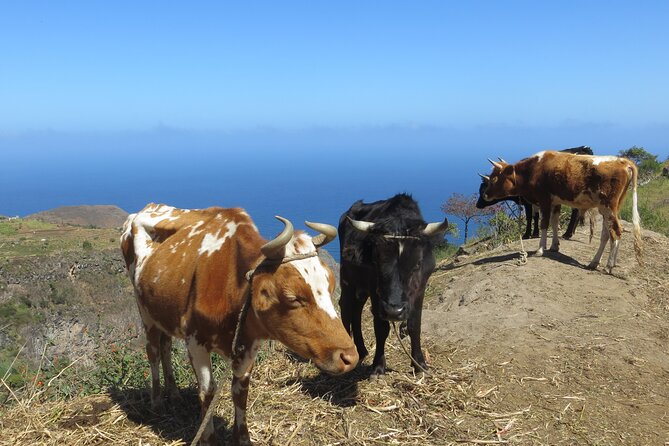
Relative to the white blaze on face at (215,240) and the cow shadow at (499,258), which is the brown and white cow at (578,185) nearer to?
the cow shadow at (499,258)

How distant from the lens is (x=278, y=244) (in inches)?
134

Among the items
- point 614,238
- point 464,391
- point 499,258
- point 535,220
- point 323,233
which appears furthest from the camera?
point 535,220

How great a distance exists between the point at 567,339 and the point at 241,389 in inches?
188

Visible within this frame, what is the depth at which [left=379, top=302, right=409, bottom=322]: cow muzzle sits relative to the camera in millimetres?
5074

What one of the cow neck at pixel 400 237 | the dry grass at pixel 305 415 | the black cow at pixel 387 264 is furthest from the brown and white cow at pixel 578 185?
the cow neck at pixel 400 237

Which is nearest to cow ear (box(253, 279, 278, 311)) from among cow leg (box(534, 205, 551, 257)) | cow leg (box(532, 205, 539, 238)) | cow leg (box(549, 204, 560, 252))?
cow leg (box(534, 205, 551, 257))

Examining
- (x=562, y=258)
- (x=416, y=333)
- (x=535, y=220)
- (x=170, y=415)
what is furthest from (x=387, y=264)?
(x=535, y=220)

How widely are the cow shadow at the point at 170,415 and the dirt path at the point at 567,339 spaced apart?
2784 millimetres

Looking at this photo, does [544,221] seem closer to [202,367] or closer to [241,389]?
[241,389]

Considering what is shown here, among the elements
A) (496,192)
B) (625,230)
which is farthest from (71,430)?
(625,230)

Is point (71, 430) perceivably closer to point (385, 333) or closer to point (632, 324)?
Result: point (385, 333)

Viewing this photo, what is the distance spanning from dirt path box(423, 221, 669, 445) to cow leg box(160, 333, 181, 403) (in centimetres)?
321

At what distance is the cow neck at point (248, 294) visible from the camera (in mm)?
3547

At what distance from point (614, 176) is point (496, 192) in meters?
2.97
